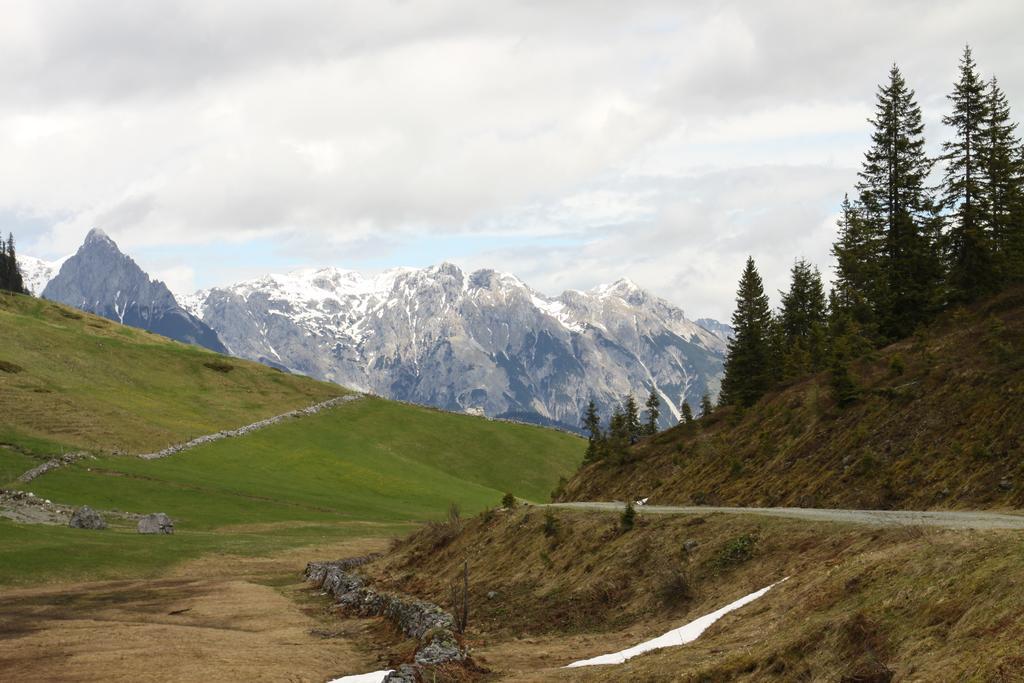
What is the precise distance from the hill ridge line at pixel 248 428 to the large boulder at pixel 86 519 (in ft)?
103

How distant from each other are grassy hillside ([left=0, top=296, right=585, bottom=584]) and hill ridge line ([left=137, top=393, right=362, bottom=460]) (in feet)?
4.37

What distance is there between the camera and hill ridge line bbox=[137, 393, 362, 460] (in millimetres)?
101188

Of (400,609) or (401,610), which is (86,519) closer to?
(400,609)

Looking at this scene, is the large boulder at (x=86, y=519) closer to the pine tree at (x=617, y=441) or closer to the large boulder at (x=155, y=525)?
the large boulder at (x=155, y=525)

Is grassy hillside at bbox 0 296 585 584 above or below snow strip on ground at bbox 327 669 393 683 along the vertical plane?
above

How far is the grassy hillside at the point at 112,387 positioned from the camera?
98.8 meters

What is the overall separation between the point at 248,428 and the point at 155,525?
5880 cm

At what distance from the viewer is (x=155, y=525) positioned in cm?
6775

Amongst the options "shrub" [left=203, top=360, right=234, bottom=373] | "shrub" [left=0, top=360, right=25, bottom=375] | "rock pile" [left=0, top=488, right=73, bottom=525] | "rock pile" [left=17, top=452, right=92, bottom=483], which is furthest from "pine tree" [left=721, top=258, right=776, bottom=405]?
"shrub" [left=203, top=360, right=234, bottom=373]

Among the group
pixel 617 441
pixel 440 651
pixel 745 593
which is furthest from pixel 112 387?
pixel 745 593

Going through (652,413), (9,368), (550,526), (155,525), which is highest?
(9,368)

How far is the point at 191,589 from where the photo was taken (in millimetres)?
47594

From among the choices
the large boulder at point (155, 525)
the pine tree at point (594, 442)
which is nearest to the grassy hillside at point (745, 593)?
the large boulder at point (155, 525)

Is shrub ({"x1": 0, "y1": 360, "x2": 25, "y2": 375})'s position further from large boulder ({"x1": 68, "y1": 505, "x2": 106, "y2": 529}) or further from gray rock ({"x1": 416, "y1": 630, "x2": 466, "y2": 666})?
gray rock ({"x1": 416, "y1": 630, "x2": 466, "y2": 666})
